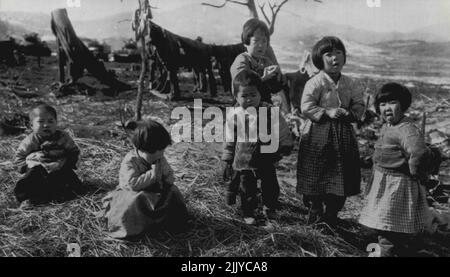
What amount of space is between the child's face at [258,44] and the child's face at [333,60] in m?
0.52

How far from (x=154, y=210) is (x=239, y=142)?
80cm

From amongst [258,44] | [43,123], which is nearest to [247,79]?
[258,44]

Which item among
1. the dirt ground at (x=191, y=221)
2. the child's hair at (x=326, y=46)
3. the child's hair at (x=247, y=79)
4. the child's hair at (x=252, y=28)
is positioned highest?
the child's hair at (x=252, y=28)

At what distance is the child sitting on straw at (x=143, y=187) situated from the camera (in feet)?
10.2

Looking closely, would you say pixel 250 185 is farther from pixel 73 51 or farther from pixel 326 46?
pixel 73 51

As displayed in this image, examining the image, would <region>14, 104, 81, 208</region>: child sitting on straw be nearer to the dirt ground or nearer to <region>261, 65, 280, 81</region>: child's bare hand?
the dirt ground

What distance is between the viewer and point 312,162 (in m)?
3.37

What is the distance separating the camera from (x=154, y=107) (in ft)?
27.0

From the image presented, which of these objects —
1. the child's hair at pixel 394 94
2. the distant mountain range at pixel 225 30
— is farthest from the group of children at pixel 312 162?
the distant mountain range at pixel 225 30

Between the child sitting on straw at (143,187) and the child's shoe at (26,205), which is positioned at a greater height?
the child sitting on straw at (143,187)

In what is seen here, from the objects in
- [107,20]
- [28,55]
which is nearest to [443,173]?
[28,55]

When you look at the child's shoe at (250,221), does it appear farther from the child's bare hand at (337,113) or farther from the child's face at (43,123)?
the child's face at (43,123)
